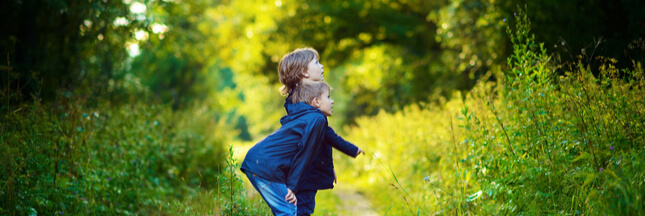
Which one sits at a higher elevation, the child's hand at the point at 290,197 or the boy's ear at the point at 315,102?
the boy's ear at the point at 315,102

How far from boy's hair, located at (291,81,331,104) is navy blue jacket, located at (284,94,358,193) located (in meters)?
0.08

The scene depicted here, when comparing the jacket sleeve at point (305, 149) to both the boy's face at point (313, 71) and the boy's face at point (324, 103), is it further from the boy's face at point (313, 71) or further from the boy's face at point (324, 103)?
the boy's face at point (313, 71)

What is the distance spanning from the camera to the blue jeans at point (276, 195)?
335 cm

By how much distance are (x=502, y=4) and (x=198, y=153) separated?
19.5ft

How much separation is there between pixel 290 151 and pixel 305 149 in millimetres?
123

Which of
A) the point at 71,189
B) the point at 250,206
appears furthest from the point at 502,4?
the point at 71,189

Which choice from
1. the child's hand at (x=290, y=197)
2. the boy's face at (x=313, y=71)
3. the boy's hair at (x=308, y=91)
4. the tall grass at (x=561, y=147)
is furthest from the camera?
the boy's face at (x=313, y=71)

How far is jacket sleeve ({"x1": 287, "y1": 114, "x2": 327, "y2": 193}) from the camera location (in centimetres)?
336

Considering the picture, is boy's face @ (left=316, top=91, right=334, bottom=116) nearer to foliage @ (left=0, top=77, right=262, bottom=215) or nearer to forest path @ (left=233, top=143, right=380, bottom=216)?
foliage @ (left=0, top=77, right=262, bottom=215)

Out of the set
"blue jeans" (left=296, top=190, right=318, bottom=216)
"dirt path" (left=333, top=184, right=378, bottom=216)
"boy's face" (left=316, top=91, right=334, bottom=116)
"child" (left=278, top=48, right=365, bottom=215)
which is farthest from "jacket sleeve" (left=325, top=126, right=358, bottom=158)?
"dirt path" (left=333, top=184, right=378, bottom=216)

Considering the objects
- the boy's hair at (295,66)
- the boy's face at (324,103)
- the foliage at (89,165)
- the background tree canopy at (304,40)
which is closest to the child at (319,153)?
the boy's hair at (295,66)

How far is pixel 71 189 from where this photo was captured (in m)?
4.40

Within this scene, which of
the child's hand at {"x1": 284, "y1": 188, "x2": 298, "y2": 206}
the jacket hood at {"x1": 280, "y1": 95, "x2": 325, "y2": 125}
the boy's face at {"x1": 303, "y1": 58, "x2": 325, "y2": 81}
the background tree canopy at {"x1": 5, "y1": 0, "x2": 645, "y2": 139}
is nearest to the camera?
the child's hand at {"x1": 284, "y1": 188, "x2": 298, "y2": 206}

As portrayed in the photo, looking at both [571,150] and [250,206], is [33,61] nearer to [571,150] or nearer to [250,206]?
[250,206]
